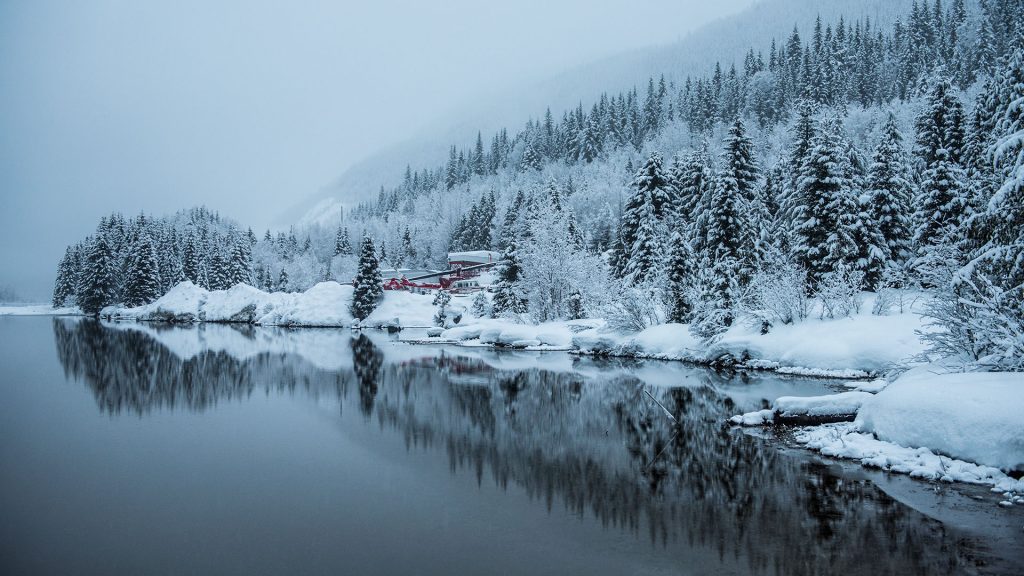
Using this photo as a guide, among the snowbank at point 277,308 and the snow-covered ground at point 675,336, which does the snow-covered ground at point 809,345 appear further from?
the snowbank at point 277,308

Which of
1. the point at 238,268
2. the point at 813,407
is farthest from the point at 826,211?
the point at 238,268

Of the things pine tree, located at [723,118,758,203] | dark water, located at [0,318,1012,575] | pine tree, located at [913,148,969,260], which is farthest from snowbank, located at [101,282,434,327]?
pine tree, located at [913,148,969,260]

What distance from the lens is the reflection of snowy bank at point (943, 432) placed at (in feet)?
29.2

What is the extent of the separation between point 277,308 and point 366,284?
14.1 meters

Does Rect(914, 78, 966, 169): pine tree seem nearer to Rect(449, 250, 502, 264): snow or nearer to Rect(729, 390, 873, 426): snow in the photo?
Rect(729, 390, 873, 426): snow

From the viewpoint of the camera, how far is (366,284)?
191 feet

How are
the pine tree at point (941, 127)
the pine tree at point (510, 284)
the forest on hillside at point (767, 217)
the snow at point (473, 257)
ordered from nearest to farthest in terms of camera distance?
the forest on hillside at point (767, 217), the pine tree at point (941, 127), the pine tree at point (510, 284), the snow at point (473, 257)

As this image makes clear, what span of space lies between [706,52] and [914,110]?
130139 millimetres

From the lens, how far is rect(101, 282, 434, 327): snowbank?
58125mm

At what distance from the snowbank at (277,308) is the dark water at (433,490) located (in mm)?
37835

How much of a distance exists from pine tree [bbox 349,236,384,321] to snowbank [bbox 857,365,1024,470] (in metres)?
51.1

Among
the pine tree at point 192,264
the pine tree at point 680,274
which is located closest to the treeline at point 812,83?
the pine tree at point 680,274

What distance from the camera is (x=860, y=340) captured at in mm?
21922

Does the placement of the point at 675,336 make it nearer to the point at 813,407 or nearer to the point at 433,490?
the point at 813,407
